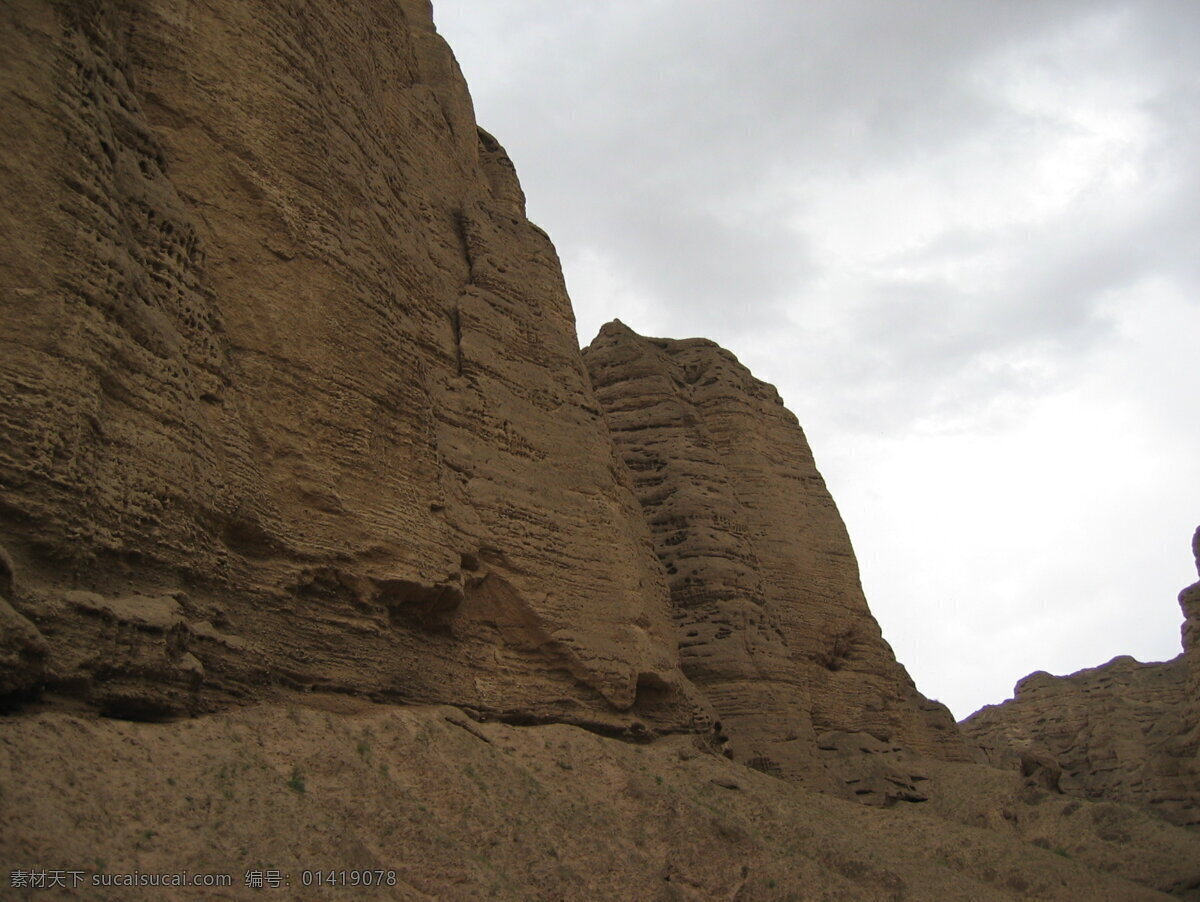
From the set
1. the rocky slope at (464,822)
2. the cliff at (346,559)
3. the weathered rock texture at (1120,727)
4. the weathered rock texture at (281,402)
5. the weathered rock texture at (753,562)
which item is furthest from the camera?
the weathered rock texture at (1120,727)

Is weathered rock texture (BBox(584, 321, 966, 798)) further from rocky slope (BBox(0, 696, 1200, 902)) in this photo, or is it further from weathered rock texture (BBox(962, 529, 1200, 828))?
weathered rock texture (BBox(962, 529, 1200, 828))

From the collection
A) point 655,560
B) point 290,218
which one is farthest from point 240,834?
point 655,560

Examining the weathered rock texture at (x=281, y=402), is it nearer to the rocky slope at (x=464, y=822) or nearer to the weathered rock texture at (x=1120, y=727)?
the rocky slope at (x=464, y=822)

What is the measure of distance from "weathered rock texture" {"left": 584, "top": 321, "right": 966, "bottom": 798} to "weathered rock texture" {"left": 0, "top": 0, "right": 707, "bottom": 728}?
11.2 feet

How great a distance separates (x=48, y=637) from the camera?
343 inches

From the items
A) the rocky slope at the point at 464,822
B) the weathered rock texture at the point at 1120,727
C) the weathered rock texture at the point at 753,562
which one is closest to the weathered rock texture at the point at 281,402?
the rocky slope at the point at 464,822

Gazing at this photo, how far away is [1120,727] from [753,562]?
46.0ft

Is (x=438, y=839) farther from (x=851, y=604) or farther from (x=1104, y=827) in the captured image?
(x=851, y=604)

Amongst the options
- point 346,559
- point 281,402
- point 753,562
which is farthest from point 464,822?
point 753,562

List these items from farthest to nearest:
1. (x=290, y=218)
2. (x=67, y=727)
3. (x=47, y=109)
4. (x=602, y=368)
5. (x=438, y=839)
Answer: (x=602, y=368) < (x=290, y=218) < (x=438, y=839) < (x=47, y=109) < (x=67, y=727)

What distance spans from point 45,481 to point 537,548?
9224mm

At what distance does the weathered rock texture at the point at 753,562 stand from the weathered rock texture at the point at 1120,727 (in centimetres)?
425

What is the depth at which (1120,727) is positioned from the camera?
3250cm

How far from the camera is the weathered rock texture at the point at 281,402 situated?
9.42 meters
